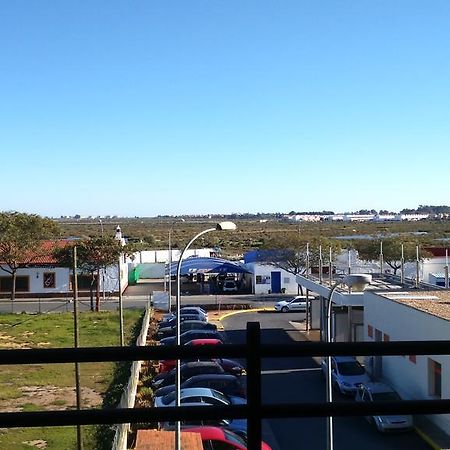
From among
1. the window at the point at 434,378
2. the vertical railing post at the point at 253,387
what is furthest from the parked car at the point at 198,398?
the vertical railing post at the point at 253,387

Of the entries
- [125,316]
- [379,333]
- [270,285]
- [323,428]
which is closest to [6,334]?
[125,316]

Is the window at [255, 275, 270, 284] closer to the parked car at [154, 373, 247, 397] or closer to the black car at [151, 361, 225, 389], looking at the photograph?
the black car at [151, 361, 225, 389]

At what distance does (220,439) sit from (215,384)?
526 centimetres

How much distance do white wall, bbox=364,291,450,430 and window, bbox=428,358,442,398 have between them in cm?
9

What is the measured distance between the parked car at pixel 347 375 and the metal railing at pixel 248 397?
13592 millimetres

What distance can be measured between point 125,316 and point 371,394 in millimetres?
16720

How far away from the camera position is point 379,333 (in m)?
17.2

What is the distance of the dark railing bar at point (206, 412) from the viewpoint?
1.80 m

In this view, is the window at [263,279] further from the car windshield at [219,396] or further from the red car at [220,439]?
the red car at [220,439]

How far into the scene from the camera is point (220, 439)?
916 centimetres

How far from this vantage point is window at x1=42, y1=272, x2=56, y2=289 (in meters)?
35.4

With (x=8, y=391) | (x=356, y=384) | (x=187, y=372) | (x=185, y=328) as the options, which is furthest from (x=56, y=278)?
(x=356, y=384)

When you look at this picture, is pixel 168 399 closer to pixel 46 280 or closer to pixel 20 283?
pixel 46 280

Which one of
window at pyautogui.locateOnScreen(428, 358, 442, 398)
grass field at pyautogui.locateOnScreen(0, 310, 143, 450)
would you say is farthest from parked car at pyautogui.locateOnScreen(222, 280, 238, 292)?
window at pyautogui.locateOnScreen(428, 358, 442, 398)
